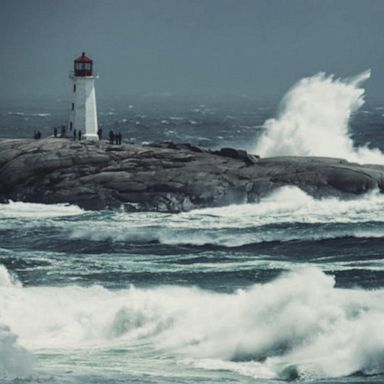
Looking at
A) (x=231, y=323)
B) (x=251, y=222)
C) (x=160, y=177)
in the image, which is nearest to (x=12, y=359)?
(x=231, y=323)

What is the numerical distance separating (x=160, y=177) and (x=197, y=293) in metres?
22.3

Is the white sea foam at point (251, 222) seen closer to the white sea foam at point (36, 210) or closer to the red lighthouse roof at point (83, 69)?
the white sea foam at point (36, 210)

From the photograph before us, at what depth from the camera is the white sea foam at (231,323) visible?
128 feet

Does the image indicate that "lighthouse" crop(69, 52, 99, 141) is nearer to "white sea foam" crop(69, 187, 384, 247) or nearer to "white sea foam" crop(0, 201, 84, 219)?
"white sea foam" crop(0, 201, 84, 219)

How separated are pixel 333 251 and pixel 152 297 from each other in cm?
1593

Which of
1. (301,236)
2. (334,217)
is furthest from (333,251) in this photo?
(334,217)

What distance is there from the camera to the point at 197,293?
4969 cm

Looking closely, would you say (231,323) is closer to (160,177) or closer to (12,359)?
(12,359)

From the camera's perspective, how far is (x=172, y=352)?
41.1 metres

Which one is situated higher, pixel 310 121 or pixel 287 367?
pixel 310 121

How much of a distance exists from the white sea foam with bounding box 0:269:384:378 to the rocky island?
20.7 metres

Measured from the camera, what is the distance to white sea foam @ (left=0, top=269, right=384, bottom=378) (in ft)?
128

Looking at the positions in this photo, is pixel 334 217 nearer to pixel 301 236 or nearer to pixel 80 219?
pixel 301 236

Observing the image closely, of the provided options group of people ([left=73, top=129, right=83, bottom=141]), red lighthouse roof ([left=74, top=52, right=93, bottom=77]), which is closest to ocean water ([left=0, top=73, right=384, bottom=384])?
group of people ([left=73, top=129, right=83, bottom=141])
